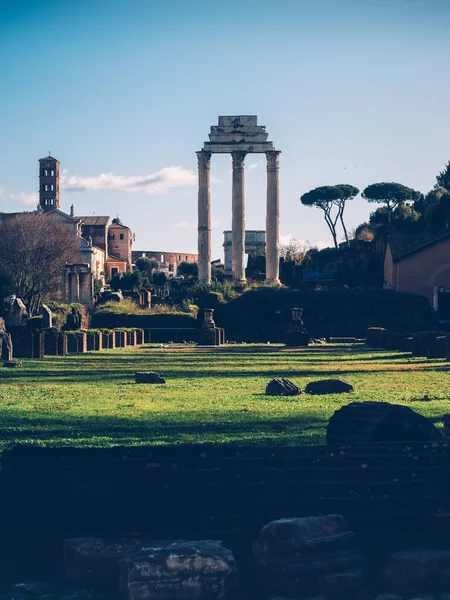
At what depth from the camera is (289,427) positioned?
13930 millimetres

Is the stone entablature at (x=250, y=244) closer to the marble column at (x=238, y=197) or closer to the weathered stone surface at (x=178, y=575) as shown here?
the marble column at (x=238, y=197)

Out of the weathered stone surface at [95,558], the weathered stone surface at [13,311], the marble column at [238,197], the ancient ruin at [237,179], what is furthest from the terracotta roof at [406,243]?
the weathered stone surface at [95,558]

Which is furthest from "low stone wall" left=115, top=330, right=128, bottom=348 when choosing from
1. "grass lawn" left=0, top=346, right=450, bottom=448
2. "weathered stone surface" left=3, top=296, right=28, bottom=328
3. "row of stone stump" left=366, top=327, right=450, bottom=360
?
"grass lawn" left=0, top=346, right=450, bottom=448

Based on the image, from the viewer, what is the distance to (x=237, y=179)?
82.2 m

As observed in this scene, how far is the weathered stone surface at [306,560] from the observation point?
7.82m

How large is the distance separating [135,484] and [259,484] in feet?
3.36

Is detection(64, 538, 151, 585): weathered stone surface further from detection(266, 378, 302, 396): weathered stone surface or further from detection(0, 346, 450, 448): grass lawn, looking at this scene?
detection(266, 378, 302, 396): weathered stone surface

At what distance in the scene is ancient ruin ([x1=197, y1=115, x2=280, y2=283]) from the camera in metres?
82.2

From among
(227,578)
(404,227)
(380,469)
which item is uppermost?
(404,227)

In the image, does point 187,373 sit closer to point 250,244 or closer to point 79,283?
point 79,283

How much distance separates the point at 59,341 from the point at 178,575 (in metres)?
29.1

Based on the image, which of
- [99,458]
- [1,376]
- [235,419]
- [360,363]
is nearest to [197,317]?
[360,363]

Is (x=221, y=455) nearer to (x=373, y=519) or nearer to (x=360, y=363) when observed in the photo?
(x=373, y=519)

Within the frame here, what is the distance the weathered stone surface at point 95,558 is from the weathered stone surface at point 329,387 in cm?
1144
